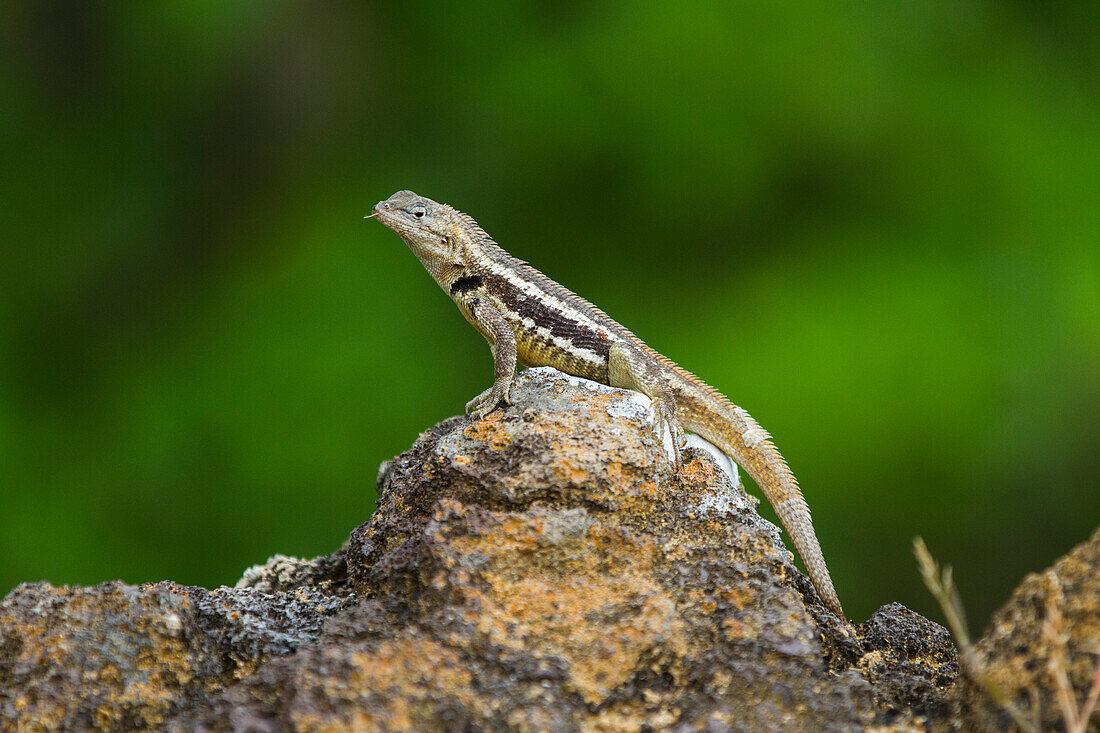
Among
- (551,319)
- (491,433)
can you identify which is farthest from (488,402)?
(551,319)

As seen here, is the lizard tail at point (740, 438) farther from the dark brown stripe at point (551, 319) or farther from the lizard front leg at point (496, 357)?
the lizard front leg at point (496, 357)

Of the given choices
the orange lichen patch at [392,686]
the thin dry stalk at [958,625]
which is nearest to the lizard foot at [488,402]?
the orange lichen patch at [392,686]

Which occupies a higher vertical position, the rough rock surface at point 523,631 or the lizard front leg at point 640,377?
the lizard front leg at point 640,377

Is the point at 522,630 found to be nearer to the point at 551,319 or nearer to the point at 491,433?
the point at 491,433

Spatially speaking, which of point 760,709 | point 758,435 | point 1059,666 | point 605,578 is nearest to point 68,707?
point 605,578

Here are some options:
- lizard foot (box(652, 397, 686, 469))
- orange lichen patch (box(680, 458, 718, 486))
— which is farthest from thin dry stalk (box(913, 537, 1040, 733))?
lizard foot (box(652, 397, 686, 469))

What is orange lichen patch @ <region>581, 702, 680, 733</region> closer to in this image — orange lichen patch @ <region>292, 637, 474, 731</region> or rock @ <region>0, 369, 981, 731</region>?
rock @ <region>0, 369, 981, 731</region>

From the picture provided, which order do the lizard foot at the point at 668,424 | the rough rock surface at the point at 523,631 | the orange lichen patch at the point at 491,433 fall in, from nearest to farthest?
the rough rock surface at the point at 523,631 < the orange lichen patch at the point at 491,433 < the lizard foot at the point at 668,424

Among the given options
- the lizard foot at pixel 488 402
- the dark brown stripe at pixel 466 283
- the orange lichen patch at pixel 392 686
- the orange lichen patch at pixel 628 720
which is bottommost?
the orange lichen patch at pixel 628 720
